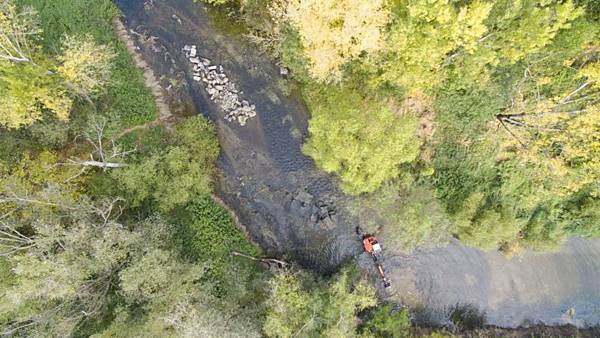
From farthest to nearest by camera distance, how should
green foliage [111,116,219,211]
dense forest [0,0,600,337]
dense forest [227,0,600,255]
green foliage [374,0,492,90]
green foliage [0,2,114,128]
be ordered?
green foliage [111,116,219,211] → green foliage [0,2,114,128] → dense forest [0,0,600,337] → dense forest [227,0,600,255] → green foliage [374,0,492,90]

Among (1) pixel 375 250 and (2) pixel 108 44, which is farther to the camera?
(1) pixel 375 250

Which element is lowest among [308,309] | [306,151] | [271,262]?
[271,262]

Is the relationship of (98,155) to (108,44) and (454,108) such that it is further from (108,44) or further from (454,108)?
(454,108)

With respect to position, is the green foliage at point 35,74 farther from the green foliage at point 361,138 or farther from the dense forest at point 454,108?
the green foliage at point 361,138

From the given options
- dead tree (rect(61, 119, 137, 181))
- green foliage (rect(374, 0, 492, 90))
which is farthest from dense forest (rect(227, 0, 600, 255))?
dead tree (rect(61, 119, 137, 181))

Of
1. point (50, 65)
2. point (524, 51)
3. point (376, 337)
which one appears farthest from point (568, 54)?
point (50, 65)

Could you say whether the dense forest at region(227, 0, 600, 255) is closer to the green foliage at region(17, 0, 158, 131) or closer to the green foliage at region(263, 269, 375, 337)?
the green foliage at region(263, 269, 375, 337)

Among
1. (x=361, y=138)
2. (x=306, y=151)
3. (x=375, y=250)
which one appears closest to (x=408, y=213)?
(x=375, y=250)
